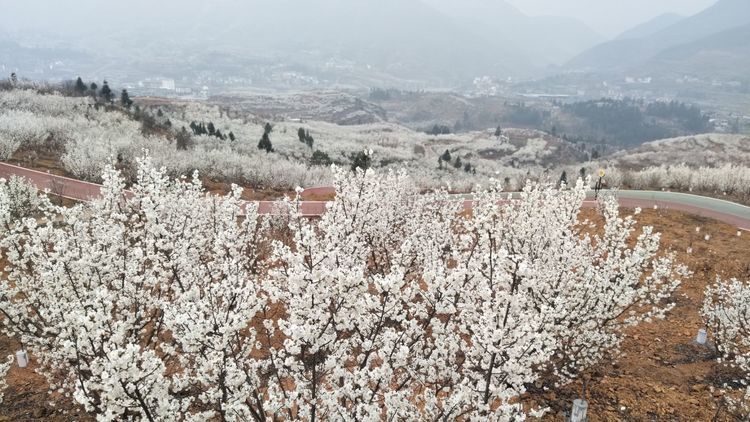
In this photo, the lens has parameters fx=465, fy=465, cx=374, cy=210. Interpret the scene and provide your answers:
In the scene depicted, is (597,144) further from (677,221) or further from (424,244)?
(424,244)

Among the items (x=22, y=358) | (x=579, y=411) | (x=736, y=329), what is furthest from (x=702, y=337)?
(x=22, y=358)

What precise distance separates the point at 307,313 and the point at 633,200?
88.7 feet

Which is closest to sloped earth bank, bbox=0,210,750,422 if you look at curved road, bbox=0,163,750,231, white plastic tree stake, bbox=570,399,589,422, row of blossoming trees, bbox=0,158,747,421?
white plastic tree stake, bbox=570,399,589,422

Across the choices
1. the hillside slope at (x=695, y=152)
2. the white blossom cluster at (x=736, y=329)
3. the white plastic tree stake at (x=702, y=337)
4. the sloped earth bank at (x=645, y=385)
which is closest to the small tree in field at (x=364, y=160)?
the sloped earth bank at (x=645, y=385)

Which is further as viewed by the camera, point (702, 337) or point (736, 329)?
point (702, 337)

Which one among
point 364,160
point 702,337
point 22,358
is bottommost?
point 702,337

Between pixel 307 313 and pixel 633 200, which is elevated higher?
pixel 307 313

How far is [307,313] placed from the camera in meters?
6.13

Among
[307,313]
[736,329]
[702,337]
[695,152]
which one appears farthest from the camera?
[695,152]

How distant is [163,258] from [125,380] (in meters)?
3.42

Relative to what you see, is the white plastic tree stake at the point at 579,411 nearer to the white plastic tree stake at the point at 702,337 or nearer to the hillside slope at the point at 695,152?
the white plastic tree stake at the point at 702,337

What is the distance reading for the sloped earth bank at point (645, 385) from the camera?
10305 mm

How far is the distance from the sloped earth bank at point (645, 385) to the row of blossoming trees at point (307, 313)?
125 centimetres

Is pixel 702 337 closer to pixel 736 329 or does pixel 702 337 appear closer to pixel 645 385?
pixel 736 329
